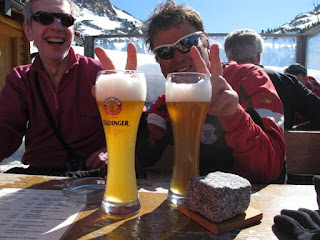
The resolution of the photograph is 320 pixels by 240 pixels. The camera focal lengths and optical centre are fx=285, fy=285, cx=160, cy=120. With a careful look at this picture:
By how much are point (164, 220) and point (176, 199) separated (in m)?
0.13

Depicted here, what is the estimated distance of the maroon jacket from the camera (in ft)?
6.95

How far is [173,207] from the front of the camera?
0.95 m

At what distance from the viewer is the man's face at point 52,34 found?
87.2 inches

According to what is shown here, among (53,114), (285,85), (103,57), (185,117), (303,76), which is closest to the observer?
(185,117)

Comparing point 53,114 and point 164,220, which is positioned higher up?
point 53,114

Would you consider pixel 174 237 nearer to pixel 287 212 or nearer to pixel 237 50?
pixel 287 212

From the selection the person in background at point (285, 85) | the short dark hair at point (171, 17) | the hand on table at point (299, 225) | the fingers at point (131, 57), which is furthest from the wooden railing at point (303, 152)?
the fingers at point (131, 57)

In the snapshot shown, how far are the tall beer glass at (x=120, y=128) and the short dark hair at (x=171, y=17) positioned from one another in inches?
40.7

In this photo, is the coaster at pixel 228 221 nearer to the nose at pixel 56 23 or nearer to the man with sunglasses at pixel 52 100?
the man with sunglasses at pixel 52 100

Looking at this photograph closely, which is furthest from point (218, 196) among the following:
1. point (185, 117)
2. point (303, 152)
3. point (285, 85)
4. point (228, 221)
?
point (285, 85)

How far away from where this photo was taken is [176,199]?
0.97 meters

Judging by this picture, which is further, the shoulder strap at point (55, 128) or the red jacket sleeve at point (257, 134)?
the shoulder strap at point (55, 128)

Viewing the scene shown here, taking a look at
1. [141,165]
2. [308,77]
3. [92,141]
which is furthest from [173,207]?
[308,77]

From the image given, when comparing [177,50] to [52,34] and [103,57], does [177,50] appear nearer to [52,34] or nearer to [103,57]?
[103,57]
